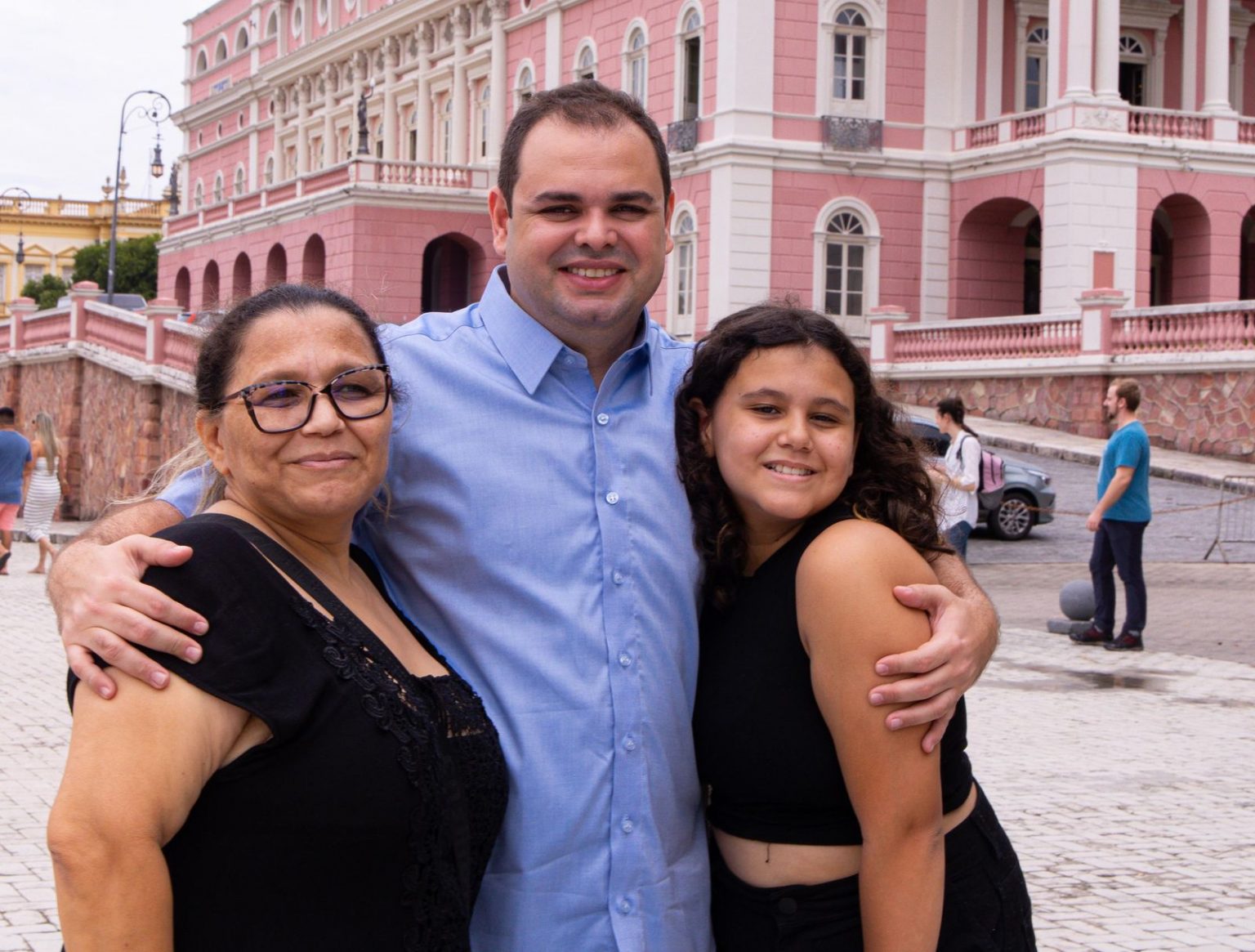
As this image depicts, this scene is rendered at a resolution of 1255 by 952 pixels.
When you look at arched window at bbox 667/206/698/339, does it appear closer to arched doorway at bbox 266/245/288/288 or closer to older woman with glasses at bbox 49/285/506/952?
arched doorway at bbox 266/245/288/288

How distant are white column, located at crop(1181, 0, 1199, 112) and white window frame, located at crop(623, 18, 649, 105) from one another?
1039 centimetres

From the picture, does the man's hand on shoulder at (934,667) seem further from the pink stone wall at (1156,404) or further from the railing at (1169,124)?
the railing at (1169,124)

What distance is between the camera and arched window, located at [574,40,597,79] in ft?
120

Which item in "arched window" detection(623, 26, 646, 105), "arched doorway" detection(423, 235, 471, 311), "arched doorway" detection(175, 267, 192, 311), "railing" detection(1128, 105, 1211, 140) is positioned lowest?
"arched doorway" detection(423, 235, 471, 311)

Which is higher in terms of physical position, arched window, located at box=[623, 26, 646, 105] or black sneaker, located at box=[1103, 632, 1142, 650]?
arched window, located at box=[623, 26, 646, 105]

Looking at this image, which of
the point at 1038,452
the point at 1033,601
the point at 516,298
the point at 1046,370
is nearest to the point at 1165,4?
the point at 1046,370

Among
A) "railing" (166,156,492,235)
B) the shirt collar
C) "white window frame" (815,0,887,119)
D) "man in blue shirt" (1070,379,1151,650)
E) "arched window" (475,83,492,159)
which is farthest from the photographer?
"arched window" (475,83,492,159)

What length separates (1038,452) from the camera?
24.4 m

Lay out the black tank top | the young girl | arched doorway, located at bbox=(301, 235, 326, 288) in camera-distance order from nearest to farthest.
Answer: the young girl
the black tank top
arched doorway, located at bbox=(301, 235, 326, 288)

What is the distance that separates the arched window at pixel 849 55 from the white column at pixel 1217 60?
6.28 meters

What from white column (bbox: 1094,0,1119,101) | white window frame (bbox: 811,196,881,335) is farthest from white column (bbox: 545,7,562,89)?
white column (bbox: 1094,0,1119,101)

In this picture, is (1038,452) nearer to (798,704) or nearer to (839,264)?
(839,264)

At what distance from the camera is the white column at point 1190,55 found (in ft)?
107

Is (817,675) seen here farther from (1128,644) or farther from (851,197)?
(851,197)
